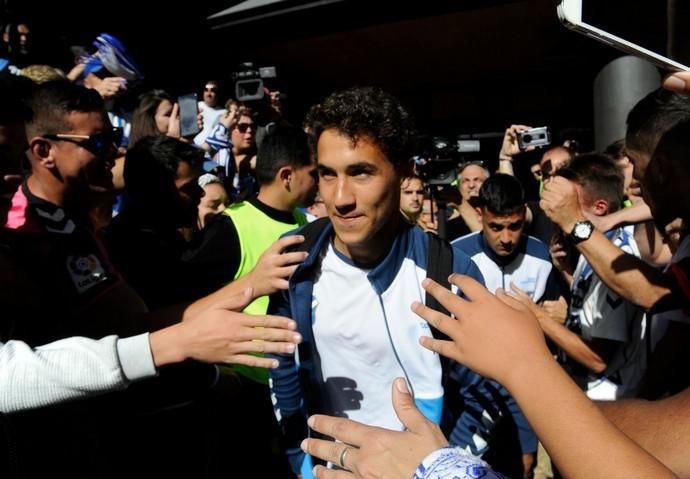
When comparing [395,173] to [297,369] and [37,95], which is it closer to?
[297,369]

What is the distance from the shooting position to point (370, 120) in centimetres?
200

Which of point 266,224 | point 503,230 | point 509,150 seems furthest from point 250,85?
point 503,230

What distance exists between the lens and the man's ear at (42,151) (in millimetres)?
2170

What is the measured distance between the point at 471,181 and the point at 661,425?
13.1 feet

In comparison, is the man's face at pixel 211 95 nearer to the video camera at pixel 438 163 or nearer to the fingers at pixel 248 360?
the video camera at pixel 438 163

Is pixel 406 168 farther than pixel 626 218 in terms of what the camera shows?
No

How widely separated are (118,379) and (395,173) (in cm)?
113

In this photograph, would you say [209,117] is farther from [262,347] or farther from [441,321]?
[441,321]

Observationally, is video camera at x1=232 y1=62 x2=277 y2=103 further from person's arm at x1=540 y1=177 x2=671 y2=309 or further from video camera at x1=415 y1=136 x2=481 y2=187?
person's arm at x1=540 y1=177 x2=671 y2=309

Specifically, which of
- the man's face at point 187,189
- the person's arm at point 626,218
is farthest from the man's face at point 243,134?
the person's arm at point 626,218

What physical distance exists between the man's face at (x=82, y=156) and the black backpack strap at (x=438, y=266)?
1353 mm

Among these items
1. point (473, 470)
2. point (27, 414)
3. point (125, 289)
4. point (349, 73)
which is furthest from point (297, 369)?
point (349, 73)

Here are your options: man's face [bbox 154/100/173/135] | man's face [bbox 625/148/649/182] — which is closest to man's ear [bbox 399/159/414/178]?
man's face [bbox 625/148/649/182]

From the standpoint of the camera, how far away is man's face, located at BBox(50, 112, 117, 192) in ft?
7.25
